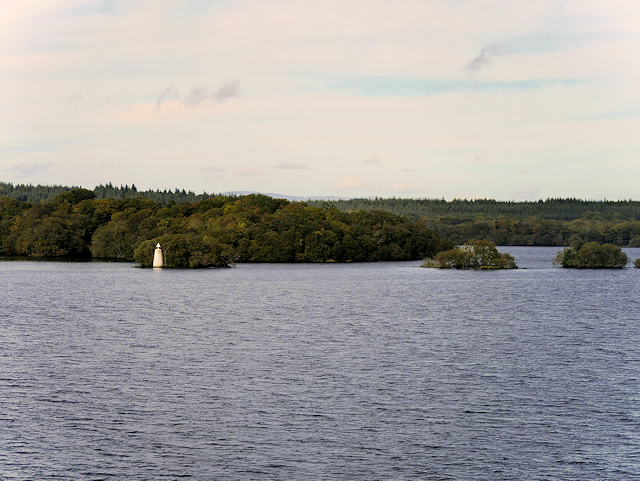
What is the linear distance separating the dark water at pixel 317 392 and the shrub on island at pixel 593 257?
9322cm

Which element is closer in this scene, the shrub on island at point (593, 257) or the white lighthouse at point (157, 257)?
the white lighthouse at point (157, 257)

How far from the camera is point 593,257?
6634 inches

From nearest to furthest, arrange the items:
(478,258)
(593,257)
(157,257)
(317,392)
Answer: (317,392)
(157,257)
(593,257)
(478,258)

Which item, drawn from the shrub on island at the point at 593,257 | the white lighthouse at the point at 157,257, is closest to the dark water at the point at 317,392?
the white lighthouse at the point at 157,257

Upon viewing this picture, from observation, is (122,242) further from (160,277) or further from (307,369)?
(307,369)

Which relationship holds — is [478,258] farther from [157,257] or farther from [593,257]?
[157,257]

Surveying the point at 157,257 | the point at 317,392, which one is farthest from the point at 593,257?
the point at 317,392

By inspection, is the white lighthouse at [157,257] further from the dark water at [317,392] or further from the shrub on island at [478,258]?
the dark water at [317,392]

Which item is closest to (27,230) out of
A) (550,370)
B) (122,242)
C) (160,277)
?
(122,242)

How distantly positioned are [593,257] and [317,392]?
149221 millimetres

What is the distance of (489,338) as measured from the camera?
2303 inches

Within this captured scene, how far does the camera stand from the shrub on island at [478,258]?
16850cm

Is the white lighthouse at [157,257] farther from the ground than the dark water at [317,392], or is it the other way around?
the white lighthouse at [157,257]

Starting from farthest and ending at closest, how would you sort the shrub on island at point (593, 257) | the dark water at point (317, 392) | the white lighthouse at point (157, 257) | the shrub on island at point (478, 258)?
1. the shrub on island at point (478, 258)
2. the shrub on island at point (593, 257)
3. the white lighthouse at point (157, 257)
4. the dark water at point (317, 392)
